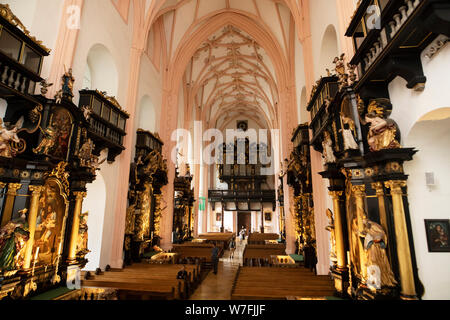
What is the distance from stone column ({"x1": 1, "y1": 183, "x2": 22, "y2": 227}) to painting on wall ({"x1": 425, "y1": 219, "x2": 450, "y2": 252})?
7.21m

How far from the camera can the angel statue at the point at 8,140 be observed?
4.36 metres

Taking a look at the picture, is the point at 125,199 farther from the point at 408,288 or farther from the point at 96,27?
the point at 408,288

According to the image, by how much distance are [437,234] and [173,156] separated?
456 inches

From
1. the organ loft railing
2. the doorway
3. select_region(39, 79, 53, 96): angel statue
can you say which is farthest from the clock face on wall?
select_region(39, 79, 53, 96): angel statue

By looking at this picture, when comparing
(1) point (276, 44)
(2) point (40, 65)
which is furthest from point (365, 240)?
(1) point (276, 44)

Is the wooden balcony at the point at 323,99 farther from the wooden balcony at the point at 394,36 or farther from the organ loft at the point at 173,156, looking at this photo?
the wooden balcony at the point at 394,36

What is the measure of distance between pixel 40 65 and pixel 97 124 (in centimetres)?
235

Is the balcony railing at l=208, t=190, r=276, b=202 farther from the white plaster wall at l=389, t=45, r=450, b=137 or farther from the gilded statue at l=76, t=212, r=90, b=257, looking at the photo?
the white plaster wall at l=389, t=45, r=450, b=137

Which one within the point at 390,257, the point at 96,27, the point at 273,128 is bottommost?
the point at 390,257

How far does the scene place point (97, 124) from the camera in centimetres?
747

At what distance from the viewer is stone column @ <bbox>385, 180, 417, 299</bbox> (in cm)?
362

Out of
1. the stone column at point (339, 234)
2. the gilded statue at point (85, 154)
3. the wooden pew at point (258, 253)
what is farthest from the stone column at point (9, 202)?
the wooden pew at point (258, 253)

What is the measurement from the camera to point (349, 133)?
4551mm

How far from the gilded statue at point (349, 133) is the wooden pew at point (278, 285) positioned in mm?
3221
